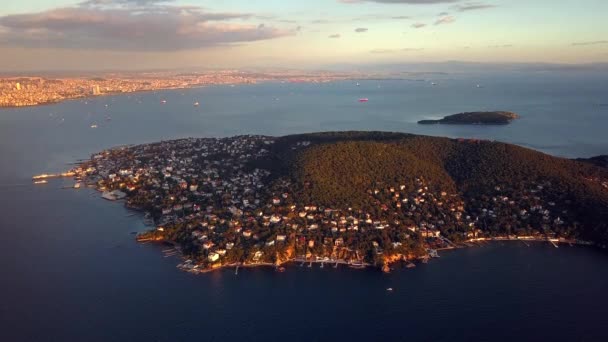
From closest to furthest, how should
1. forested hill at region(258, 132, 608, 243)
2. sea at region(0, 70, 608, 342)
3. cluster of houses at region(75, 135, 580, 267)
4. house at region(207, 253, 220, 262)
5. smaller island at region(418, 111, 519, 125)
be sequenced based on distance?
sea at region(0, 70, 608, 342) < house at region(207, 253, 220, 262) < cluster of houses at region(75, 135, 580, 267) < forested hill at region(258, 132, 608, 243) < smaller island at region(418, 111, 519, 125)

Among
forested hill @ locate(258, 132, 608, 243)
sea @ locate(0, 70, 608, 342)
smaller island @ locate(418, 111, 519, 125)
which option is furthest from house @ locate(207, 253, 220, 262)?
smaller island @ locate(418, 111, 519, 125)

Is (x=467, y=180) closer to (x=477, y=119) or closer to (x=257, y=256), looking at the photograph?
(x=257, y=256)

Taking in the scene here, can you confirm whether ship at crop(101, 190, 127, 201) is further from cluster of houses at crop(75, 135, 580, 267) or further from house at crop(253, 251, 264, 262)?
house at crop(253, 251, 264, 262)

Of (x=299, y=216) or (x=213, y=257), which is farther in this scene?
(x=299, y=216)

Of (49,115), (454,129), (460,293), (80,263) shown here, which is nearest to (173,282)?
(80,263)

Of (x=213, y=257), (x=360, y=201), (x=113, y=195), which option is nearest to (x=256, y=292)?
(x=213, y=257)

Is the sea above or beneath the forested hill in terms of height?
beneath

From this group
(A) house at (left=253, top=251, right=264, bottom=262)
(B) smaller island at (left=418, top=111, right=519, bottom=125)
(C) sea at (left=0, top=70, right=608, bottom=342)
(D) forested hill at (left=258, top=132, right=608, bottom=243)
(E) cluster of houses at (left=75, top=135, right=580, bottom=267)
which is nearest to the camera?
(C) sea at (left=0, top=70, right=608, bottom=342)
